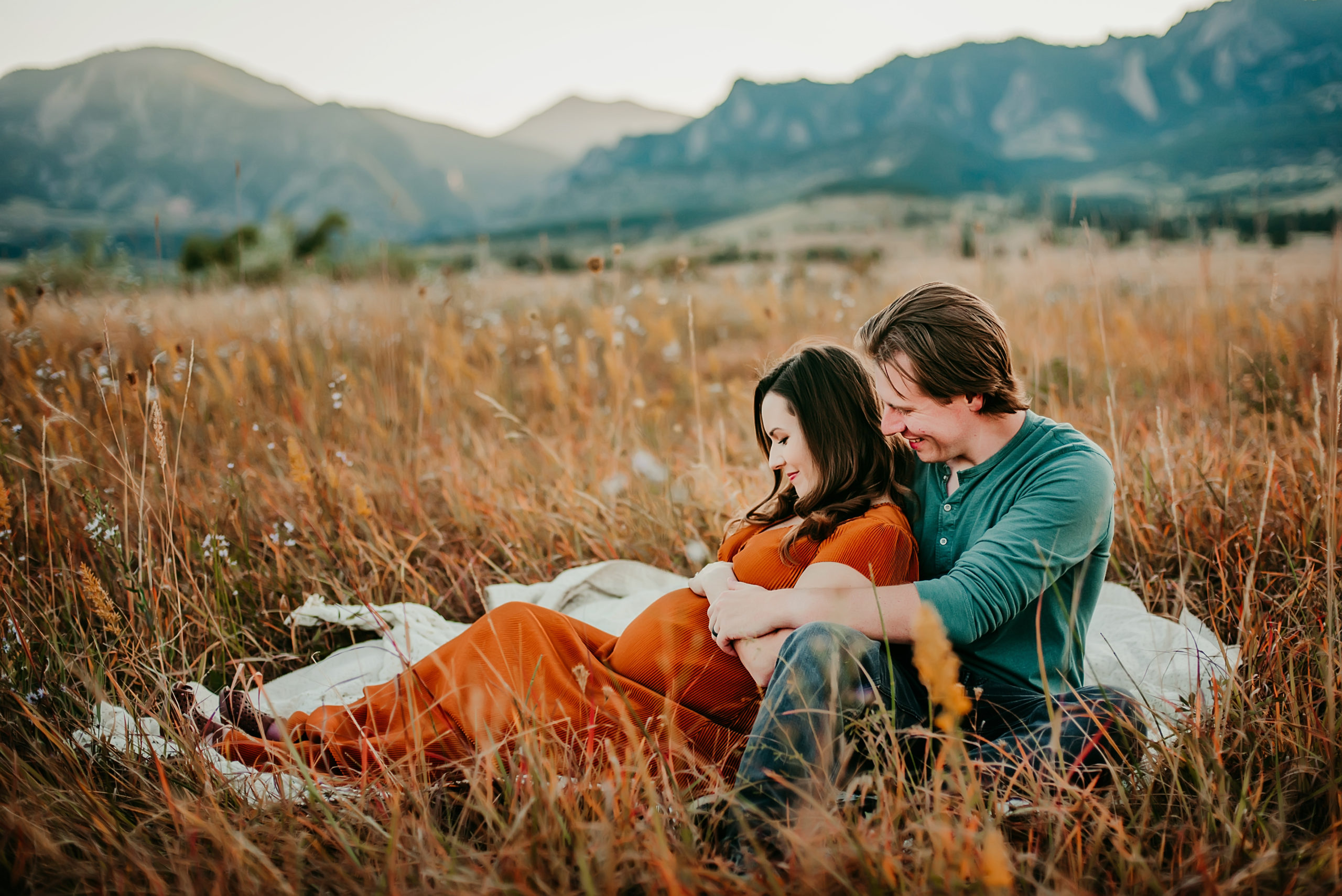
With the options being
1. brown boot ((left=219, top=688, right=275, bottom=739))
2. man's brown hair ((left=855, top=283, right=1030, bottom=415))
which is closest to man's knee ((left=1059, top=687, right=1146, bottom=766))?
man's brown hair ((left=855, top=283, right=1030, bottom=415))

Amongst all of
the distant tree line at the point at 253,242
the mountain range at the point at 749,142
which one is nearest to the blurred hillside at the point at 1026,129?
the mountain range at the point at 749,142

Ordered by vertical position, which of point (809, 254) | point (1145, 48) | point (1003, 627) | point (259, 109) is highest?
point (259, 109)

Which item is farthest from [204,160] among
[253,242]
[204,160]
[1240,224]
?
[1240,224]

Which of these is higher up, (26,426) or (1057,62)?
(1057,62)

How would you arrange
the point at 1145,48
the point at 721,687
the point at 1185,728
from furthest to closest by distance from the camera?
the point at 1145,48 < the point at 721,687 < the point at 1185,728

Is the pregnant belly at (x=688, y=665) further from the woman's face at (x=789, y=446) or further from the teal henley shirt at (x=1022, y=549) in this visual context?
the teal henley shirt at (x=1022, y=549)

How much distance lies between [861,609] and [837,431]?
0.52m

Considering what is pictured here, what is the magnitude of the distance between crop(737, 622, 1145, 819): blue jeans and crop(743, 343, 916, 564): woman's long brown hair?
0.39 meters

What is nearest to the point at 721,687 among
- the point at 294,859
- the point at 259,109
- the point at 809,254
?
the point at 294,859

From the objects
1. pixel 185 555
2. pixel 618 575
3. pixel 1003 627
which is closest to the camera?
pixel 1003 627

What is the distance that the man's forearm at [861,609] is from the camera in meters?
1.37

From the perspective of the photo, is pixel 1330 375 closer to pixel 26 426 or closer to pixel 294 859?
pixel 294 859

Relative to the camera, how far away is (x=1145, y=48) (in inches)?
2960

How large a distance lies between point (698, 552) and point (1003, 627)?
2.95 feet
